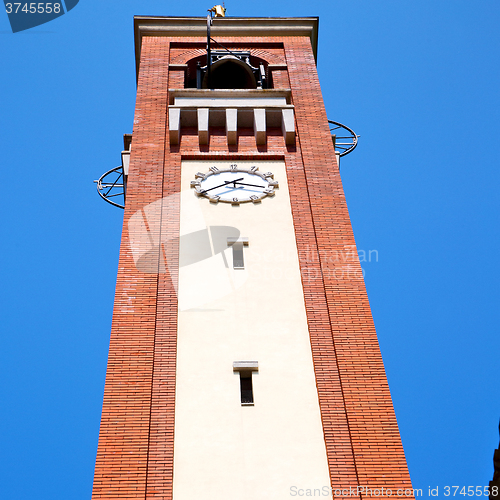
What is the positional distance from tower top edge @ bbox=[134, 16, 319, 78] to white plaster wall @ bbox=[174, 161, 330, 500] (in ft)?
34.0

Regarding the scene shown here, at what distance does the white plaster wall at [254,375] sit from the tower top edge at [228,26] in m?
10.4

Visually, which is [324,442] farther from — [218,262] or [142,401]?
[218,262]

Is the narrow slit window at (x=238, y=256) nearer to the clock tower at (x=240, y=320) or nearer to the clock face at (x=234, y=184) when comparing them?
the clock tower at (x=240, y=320)

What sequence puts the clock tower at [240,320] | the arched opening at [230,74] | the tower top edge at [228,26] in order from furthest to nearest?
the tower top edge at [228,26] → the arched opening at [230,74] → the clock tower at [240,320]

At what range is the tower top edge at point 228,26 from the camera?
98.2 feet

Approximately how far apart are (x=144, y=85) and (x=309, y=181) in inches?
273

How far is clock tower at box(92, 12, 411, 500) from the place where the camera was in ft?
52.3

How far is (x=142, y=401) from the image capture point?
55.3 ft

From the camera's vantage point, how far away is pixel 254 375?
57.4 feet

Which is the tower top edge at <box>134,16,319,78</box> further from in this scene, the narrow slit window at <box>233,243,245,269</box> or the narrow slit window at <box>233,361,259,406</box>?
the narrow slit window at <box>233,361,259,406</box>

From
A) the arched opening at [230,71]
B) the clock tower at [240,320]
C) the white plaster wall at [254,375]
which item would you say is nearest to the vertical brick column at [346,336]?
the clock tower at [240,320]

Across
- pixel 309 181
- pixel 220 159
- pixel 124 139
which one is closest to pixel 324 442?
pixel 309 181

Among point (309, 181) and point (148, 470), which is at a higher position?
point (309, 181)

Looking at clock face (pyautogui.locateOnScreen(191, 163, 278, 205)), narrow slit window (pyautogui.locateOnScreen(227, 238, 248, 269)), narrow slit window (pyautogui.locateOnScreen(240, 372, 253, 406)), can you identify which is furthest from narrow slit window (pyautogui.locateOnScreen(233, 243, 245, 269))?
narrow slit window (pyautogui.locateOnScreen(240, 372, 253, 406))
